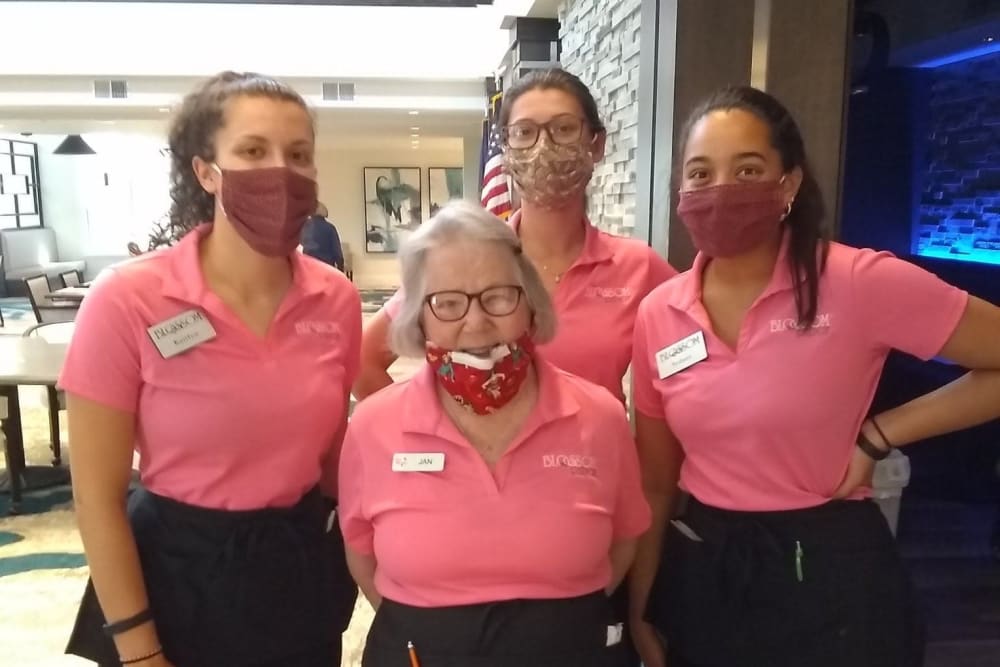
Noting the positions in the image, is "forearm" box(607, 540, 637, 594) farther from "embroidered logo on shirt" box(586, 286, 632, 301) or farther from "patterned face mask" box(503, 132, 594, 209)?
"patterned face mask" box(503, 132, 594, 209)

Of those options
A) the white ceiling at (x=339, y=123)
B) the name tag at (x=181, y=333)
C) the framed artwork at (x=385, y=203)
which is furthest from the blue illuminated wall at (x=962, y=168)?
the framed artwork at (x=385, y=203)

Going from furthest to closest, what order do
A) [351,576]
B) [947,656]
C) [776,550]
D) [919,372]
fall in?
[919,372] → [947,656] → [351,576] → [776,550]

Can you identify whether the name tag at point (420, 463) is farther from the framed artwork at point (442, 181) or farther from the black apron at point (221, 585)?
the framed artwork at point (442, 181)

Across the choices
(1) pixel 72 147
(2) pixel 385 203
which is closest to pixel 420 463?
(1) pixel 72 147

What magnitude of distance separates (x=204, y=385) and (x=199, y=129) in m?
0.50

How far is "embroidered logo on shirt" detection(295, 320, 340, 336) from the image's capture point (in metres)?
1.60

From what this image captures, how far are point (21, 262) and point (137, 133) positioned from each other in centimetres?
329

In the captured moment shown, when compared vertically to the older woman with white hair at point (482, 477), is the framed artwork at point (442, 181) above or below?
above

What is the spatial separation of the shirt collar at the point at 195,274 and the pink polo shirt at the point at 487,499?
30 centimetres

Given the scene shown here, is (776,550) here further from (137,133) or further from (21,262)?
(21,262)

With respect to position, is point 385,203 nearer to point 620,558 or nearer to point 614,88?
point 614,88

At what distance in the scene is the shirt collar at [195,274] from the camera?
150 centimetres

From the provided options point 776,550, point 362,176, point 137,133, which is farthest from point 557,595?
point 362,176

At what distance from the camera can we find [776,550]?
4.99ft
